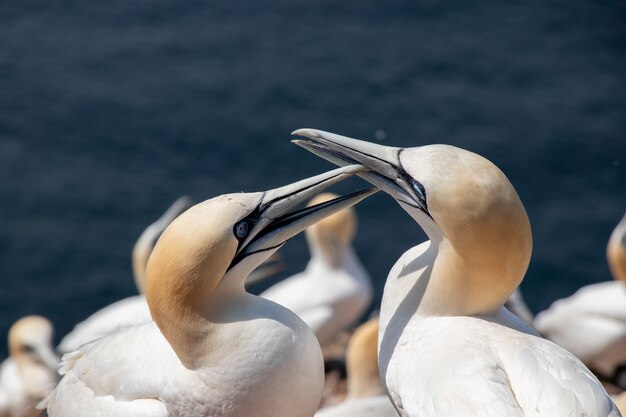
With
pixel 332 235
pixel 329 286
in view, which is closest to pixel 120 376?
pixel 329 286

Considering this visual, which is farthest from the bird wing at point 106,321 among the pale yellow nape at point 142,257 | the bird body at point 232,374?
the bird body at point 232,374

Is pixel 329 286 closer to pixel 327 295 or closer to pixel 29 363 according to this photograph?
pixel 327 295

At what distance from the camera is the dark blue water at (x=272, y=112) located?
12078 mm

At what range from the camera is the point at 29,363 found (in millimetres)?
9609

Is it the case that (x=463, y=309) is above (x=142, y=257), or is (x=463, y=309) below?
above

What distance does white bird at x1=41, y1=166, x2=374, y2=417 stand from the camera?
4.46 m

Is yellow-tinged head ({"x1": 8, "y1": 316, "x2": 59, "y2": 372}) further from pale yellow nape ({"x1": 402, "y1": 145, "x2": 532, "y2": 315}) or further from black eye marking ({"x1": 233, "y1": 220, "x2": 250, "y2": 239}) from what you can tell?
pale yellow nape ({"x1": 402, "y1": 145, "x2": 532, "y2": 315})

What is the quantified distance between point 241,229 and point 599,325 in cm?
571

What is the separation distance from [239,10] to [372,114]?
8.81 feet

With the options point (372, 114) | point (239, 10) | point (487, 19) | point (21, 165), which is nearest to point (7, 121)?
point (21, 165)

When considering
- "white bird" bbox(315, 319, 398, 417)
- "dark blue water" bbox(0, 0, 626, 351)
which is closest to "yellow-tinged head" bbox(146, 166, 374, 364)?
"white bird" bbox(315, 319, 398, 417)

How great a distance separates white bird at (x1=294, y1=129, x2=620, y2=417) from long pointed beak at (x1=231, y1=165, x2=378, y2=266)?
0.42ft

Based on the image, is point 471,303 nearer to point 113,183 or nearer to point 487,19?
point 113,183

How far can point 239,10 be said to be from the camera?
1468 centimetres
